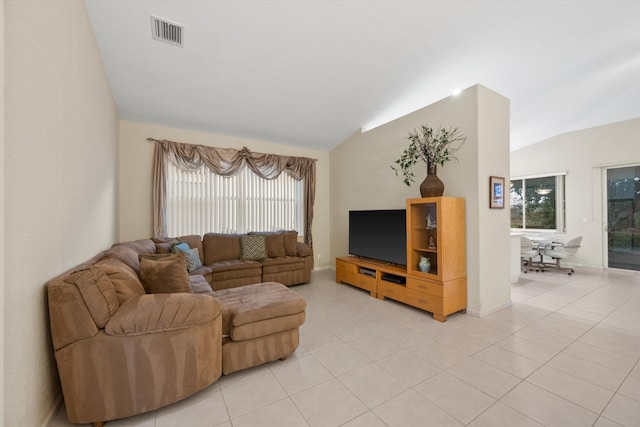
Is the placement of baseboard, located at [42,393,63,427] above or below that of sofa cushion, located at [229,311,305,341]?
below

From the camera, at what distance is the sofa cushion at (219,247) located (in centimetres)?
411

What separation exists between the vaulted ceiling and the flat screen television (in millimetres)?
1820

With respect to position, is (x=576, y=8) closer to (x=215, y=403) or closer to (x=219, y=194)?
(x=215, y=403)

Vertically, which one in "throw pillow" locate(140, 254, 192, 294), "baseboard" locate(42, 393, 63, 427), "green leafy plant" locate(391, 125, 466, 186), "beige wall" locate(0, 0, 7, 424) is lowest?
"baseboard" locate(42, 393, 63, 427)

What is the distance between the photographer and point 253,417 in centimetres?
156

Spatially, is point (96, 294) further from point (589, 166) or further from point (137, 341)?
point (589, 166)

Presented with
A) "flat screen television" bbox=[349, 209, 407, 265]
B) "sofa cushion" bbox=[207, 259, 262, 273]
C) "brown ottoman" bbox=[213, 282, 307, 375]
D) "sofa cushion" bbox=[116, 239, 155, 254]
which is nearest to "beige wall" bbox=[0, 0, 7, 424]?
"brown ottoman" bbox=[213, 282, 307, 375]

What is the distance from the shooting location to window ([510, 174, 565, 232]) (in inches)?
243

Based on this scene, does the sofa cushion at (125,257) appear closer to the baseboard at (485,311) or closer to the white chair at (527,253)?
the baseboard at (485,311)

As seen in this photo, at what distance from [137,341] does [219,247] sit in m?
2.73

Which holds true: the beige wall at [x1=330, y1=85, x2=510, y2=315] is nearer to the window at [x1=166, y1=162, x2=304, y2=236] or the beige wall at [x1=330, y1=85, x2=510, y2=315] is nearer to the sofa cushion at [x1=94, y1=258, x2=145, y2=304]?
the window at [x1=166, y1=162, x2=304, y2=236]

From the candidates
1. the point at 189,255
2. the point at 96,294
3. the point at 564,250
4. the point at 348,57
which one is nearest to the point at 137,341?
the point at 96,294

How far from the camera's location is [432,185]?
3225 mm

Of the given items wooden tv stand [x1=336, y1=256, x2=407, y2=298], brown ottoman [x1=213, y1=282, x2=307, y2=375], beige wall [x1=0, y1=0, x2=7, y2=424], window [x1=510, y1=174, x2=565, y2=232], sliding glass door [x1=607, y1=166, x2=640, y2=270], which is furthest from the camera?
window [x1=510, y1=174, x2=565, y2=232]
